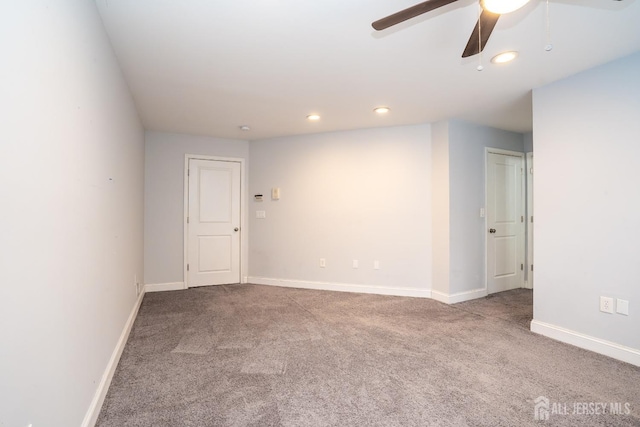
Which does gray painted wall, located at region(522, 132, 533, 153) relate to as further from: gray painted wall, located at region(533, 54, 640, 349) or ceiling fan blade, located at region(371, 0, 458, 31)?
ceiling fan blade, located at region(371, 0, 458, 31)

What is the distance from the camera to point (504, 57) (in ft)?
7.77

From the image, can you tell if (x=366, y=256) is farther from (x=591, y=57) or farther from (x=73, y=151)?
(x=73, y=151)

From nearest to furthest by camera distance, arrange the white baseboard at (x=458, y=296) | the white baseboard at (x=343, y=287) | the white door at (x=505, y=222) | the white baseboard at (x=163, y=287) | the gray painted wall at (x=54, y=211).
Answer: the gray painted wall at (x=54, y=211) < the white baseboard at (x=458, y=296) < the white baseboard at (x=343, y=287) < the white door at (x=505, y=222) < the white baseboard at (x=163, y=287)

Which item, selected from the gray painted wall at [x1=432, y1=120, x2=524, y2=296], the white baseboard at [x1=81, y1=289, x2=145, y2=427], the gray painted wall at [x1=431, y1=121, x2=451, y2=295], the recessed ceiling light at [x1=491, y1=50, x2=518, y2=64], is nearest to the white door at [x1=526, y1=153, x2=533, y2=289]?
the gray painted wall at [x1=432, y1=120, x2=524, y2=296]

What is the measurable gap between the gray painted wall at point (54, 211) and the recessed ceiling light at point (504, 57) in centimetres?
270

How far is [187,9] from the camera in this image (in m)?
1.80

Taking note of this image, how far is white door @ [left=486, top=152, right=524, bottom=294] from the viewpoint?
4.30 metres

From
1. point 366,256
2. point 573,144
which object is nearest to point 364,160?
point 366,256

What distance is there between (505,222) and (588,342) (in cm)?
221

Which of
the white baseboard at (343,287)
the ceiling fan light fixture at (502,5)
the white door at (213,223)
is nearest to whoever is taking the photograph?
the ceiling fan light fixture at (502,5)

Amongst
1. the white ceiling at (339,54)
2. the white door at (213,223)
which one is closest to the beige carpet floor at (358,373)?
the white door at (213,223)

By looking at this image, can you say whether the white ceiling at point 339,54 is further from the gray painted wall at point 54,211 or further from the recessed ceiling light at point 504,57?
the gray painted wall at point 54,211

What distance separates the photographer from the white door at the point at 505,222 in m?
4.30

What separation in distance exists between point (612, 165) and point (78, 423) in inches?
149
